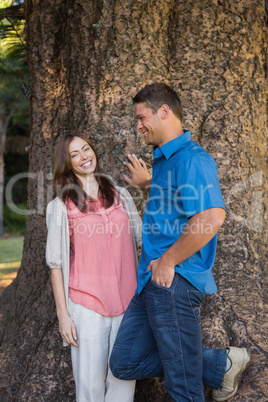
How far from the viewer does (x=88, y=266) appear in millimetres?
2984

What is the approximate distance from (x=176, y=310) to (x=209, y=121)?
61.8 inches

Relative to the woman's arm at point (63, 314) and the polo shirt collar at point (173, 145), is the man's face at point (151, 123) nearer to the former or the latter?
the polo shirt collar at point (173, 145)

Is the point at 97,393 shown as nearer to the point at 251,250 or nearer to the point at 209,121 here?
the point at 251,250

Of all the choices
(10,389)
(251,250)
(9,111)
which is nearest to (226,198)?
(251,250)

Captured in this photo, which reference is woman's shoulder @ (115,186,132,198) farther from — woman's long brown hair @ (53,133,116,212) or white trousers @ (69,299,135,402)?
white trousers @ (69,299,135,402)

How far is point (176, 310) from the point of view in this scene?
259cm

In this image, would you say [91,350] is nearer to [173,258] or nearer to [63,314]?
[63,314]

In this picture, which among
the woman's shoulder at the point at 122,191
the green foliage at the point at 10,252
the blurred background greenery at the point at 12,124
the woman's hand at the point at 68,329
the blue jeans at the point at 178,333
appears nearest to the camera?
the blue jeans at the point at 178,333

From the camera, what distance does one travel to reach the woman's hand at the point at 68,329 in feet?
9.51

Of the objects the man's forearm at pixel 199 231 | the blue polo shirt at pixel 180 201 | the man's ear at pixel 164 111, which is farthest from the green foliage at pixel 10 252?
the man's forearm at pixel 199 231

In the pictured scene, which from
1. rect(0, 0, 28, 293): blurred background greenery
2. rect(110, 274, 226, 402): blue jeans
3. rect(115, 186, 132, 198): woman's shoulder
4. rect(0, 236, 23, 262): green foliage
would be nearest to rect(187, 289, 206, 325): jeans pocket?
rect(110, 274, 226, 402): blue jeans

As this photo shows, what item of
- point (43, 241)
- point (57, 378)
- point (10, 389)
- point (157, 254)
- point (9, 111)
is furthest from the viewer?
point (9, 111)

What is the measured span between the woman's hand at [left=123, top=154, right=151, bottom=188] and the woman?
363mm

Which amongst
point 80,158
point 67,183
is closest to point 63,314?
point 67,183
